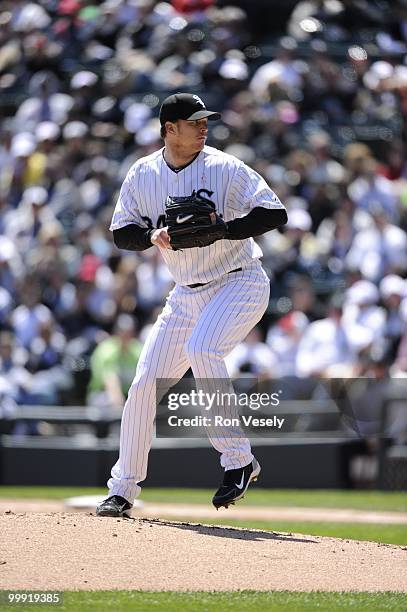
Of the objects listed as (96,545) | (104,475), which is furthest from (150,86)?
(96,545)

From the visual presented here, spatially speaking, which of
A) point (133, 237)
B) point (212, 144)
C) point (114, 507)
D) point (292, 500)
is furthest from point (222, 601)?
point (212, 144)

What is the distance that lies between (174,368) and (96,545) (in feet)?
3.50

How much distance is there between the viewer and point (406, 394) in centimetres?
1104

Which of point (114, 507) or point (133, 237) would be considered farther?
point (114, 507)

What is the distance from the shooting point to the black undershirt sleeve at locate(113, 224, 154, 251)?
589 centimetres

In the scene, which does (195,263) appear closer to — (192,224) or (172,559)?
(192,224)

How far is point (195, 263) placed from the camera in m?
5.99

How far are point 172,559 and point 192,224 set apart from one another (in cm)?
149

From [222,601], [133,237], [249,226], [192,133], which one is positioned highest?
[192,133]

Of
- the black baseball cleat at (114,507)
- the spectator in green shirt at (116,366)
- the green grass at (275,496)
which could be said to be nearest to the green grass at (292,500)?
the green grass at (275,496)

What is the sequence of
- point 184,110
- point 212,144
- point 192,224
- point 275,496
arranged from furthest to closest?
point 212,144 → point 275,496 → point 184,110 → point 192,224

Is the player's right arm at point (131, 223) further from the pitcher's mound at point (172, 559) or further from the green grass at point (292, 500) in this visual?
the green grass at point (292, 500)

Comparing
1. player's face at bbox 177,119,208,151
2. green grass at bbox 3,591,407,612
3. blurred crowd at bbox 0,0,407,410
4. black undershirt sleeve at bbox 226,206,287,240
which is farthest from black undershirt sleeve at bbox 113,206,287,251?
blurred crowd at bbox 0,0,407,410

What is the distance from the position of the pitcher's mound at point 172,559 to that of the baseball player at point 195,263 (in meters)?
0.33
